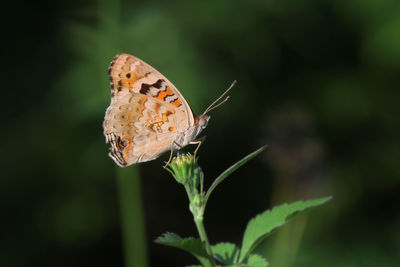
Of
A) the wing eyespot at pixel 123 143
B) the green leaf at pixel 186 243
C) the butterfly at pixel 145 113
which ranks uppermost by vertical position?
the butterfly at pixel 145 113

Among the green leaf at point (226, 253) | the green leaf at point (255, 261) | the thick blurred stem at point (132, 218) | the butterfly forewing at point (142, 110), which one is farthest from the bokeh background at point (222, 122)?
the green leaf at point (255, 261)

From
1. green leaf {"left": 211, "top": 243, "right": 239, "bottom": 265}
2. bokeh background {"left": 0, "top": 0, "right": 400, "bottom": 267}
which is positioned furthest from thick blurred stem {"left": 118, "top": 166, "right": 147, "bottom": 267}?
green leaf {"left": 211, "top": 243, "right": 239, "bottom": 265}

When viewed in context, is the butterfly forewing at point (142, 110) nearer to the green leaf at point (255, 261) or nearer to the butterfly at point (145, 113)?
the butterfly at point (145, 113)

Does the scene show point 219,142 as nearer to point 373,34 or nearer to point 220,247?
point 373,34

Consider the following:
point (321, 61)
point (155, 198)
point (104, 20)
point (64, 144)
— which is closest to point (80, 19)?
point (104, 20)

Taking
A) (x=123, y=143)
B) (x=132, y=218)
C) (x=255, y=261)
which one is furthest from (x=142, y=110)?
(x=132, y=218)
